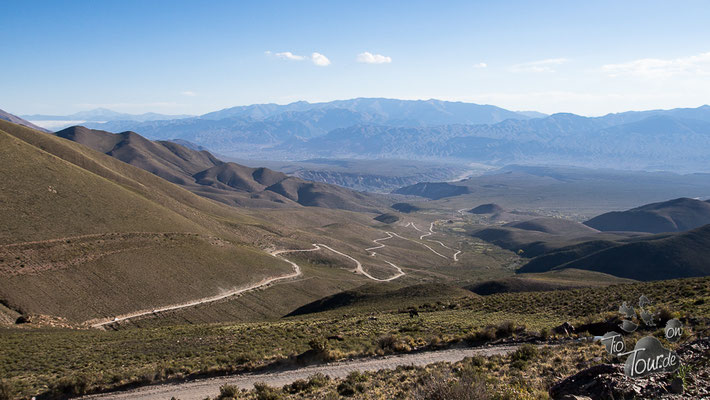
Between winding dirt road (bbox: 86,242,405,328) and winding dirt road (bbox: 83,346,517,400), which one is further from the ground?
winding dirt road (bbox: 83,346,517,400)

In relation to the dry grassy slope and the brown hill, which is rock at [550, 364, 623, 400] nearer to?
the dry grassy slope

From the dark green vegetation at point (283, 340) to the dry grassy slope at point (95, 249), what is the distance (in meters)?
12.5

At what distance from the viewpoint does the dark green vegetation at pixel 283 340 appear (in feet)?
59.0

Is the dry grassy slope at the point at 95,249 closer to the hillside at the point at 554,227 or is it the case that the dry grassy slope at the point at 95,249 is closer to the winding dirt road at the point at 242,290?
the winding dirt road at the point at 242,290

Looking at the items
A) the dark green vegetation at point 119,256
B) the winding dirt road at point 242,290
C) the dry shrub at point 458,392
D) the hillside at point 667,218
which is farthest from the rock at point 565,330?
the hillside at point 667,218

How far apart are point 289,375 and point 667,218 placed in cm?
22018

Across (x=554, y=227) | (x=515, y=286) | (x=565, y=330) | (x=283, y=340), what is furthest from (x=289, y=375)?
(x=554, y=227)

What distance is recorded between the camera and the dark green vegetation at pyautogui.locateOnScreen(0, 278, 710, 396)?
1797cm

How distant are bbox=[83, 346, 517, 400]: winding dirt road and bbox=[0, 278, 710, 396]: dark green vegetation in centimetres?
85

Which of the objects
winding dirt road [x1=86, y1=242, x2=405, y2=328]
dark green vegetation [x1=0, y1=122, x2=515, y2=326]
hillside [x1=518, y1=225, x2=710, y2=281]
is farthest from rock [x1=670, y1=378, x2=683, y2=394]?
hillside [x1=518, y1=225, x2=710, y2=281]

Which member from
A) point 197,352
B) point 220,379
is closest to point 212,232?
point 197,352

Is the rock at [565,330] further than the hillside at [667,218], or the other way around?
the hillside at [667,218]

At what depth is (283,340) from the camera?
23484 millimetres

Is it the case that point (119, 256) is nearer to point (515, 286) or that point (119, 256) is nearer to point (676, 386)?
point (515, 286)
